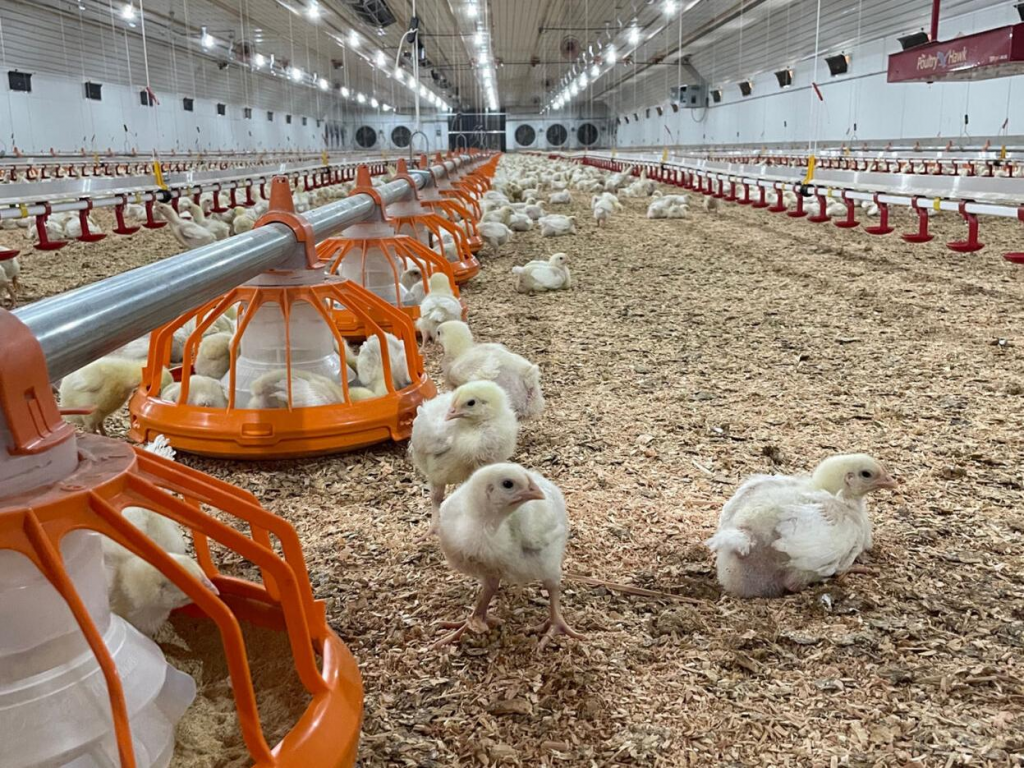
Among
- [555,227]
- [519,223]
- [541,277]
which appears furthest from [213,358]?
[519,223]

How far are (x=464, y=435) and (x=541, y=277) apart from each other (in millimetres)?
4713

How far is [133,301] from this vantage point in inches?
63.4

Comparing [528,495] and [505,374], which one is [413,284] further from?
[528,495]

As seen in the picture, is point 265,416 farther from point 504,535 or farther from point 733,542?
point 733,542

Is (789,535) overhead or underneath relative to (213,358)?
underneath

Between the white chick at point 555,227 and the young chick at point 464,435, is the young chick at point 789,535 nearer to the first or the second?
the young chick at point 464,435

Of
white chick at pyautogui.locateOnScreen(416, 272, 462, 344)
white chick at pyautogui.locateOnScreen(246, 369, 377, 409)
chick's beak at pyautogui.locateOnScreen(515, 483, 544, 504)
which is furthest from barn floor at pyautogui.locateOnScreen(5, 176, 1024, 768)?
white chick at pyautogui.locateOnScreen(416, 272, 462, 344)

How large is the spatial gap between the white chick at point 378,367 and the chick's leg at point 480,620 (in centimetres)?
173

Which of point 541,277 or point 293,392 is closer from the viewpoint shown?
point 293,392

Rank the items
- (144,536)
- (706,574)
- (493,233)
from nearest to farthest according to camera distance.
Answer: (144,536), (706,574), (493,233)

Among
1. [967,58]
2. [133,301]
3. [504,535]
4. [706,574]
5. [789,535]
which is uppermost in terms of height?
[967,58]

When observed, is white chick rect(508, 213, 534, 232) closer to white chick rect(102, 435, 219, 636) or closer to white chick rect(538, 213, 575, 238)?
white chick rect(538, 213, 575, 238)

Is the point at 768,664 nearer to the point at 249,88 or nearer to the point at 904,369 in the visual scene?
the point at 904,369

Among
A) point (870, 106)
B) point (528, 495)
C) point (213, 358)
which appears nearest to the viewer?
point (528, 495)
